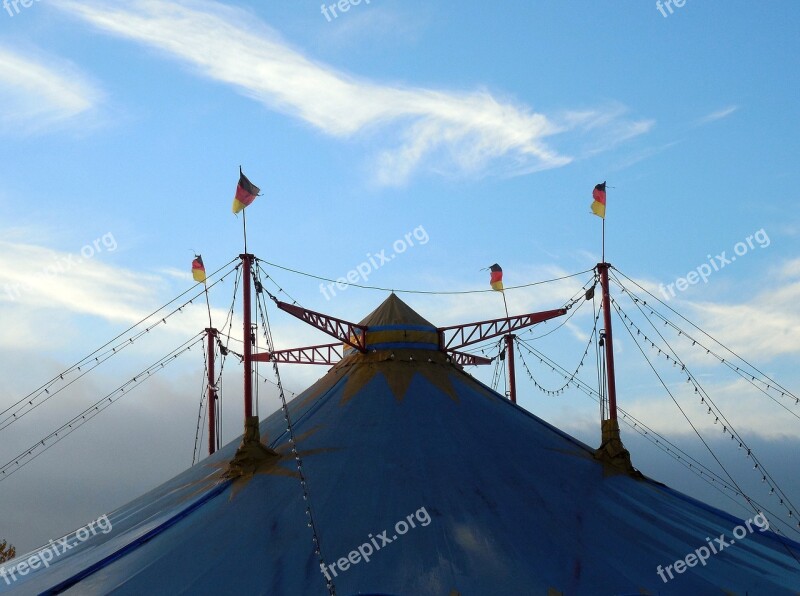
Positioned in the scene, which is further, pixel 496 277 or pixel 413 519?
pixel 496 277

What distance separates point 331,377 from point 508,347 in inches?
177

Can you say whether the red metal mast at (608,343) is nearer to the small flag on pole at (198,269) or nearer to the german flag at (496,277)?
the german flag at (496,277)

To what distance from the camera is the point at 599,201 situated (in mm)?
15125

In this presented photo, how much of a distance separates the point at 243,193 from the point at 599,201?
619 cm

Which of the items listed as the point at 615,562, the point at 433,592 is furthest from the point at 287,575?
the point at 615,562

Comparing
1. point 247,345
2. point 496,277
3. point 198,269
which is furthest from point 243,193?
point 496,277

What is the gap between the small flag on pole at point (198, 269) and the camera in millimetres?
16422

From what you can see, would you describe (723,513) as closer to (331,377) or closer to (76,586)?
(331,377)

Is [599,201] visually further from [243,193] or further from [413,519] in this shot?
[413,519]

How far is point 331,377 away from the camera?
46.5 ft

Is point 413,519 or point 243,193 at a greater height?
point 243,193

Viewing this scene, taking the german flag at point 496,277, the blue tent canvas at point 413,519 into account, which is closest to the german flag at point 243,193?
the blue tent canvas at point 413,519

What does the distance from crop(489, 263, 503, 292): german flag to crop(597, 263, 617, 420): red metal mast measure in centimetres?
281

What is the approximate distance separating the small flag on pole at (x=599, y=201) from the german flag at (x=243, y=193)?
5881 mm
